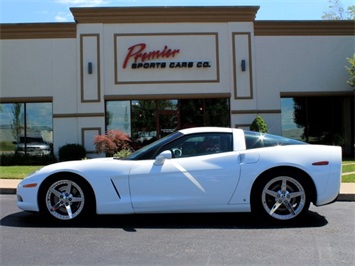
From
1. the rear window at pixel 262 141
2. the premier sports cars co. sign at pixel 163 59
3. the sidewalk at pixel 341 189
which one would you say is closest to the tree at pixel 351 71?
the premier sports cars co. sign at pixel 163 59

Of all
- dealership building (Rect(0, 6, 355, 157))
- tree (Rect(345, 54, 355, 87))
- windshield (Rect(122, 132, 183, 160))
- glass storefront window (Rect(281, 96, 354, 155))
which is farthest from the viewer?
glass storefront window (Rect(281, 96, 354, 155))

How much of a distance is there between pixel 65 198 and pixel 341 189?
599 centimetres

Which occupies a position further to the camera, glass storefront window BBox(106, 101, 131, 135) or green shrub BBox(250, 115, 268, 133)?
glass storefront window BBox(106, 101, 131, 135)

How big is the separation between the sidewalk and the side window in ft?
11.7

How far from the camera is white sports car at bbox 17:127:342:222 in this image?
560 centimetres

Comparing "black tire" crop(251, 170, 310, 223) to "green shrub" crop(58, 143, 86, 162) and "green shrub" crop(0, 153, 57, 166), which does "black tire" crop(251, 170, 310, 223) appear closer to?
"green shrub" crop(58, 143, 86, 162)

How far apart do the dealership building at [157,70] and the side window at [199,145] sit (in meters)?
11.1

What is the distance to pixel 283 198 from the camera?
223 inches

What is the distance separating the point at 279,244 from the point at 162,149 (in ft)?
7.13

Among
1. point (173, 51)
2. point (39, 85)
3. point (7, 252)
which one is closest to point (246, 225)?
point (7, 252)

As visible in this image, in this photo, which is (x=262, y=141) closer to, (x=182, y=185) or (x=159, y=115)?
(x=182, y=185)

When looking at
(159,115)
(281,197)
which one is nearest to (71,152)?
(159,115)

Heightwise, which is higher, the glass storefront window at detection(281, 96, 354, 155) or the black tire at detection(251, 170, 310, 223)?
the glass storefront window at detection(281, 96, 354, 155)

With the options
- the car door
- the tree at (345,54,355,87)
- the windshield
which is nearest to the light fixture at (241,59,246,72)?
the tree at (345,54,355,87)
